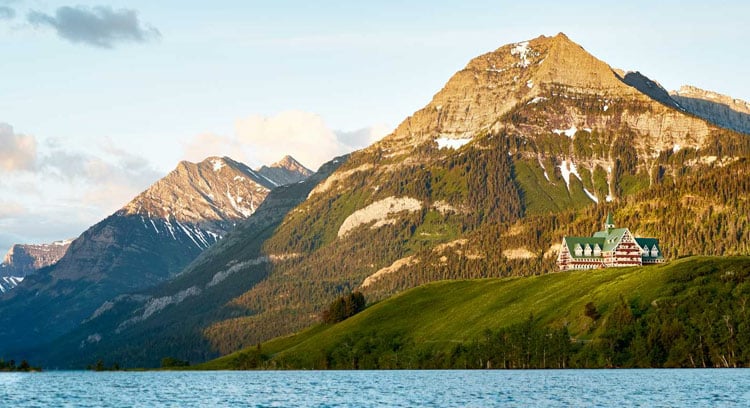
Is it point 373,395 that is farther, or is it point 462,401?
point 373,395

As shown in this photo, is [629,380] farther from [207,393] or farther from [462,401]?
[207,393]

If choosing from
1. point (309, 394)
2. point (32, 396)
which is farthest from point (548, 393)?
point (32, 396)

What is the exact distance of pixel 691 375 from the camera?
196875 mm

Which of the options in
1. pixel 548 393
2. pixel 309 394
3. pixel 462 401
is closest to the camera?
pixel 462 401

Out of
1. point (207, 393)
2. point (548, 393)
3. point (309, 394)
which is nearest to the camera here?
point (548, 393)

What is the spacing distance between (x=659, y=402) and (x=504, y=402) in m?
20.3

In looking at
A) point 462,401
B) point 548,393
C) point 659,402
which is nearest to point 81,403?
point 462,401

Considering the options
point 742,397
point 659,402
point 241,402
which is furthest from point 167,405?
point 742,397

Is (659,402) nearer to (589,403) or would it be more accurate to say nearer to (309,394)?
(589,403)

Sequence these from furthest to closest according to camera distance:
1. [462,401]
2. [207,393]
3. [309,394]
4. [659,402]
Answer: [207,393] → [309,394] → [462,401] → [659,402]

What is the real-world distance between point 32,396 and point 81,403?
3123 cm

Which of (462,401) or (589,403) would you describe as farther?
(462,401)

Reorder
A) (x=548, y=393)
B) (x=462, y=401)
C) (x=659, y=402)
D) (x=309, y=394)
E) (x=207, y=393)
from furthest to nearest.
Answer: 1. (x=207, y=393)
2. (x=309, y=394)
3. (x=548, y=393)
4. (x=462, y=401)
5. (x=659, y=402)

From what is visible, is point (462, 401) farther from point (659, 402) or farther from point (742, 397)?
point (742, 397)
